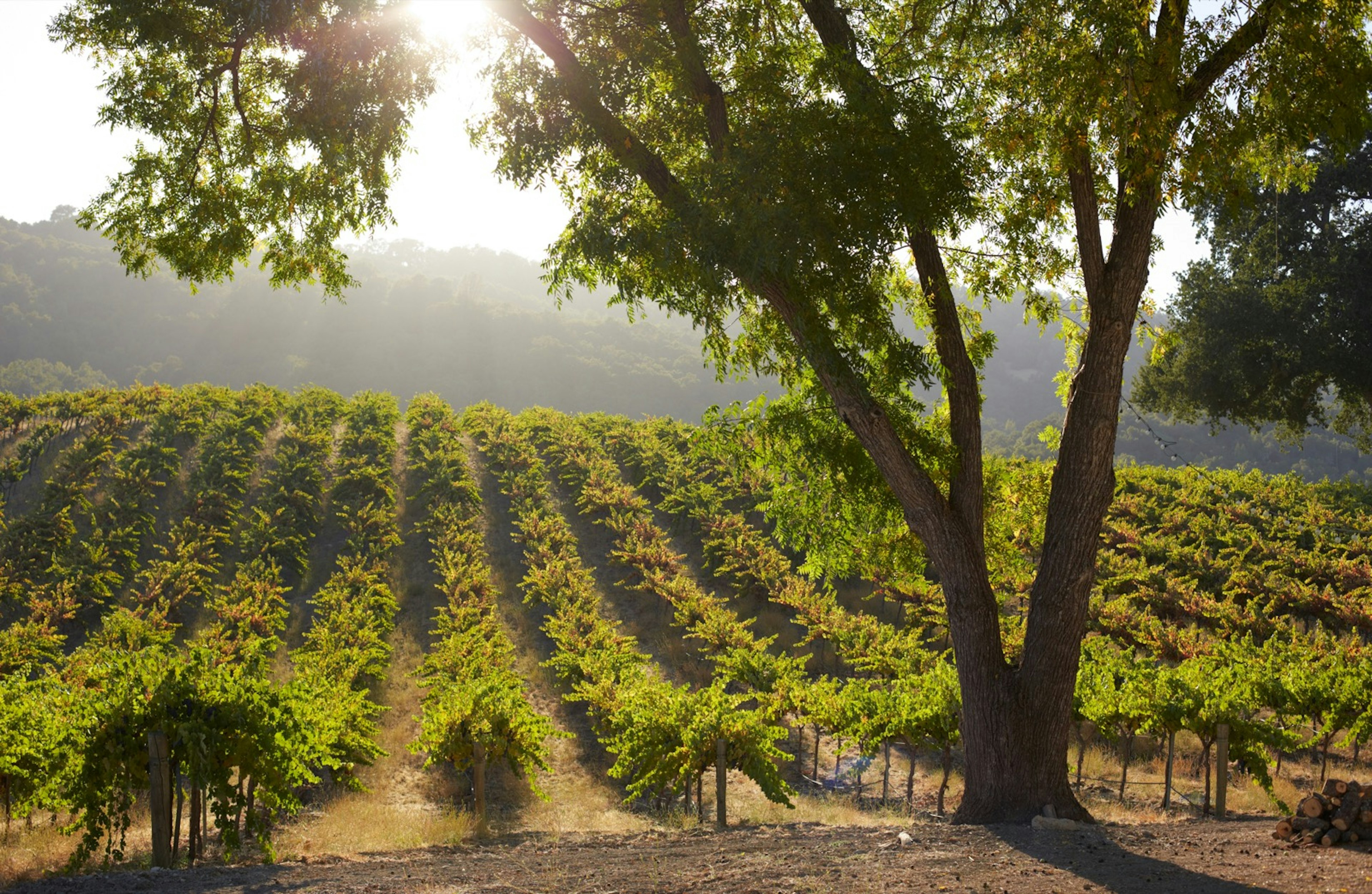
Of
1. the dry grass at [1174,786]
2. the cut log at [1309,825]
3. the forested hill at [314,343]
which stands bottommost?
the dry grass at [1174,786]

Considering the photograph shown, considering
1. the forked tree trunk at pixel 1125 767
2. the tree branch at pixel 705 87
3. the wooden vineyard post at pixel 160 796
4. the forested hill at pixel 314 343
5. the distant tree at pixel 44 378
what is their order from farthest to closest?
1. the forested hill at pixel 314 343
2. the distant tree at pixel 44 378
3. the forked tree trunk at pixel 1125 767
4. the tree branch at pixel 705 87
5. the wooden vineyard post at pixel 160 796

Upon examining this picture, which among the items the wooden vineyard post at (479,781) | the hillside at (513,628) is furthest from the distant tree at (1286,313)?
the wooden vineyard post at (479,781)

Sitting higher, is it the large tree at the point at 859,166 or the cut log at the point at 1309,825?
the large tree at the point at 859,166

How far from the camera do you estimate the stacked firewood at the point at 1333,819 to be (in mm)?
5555

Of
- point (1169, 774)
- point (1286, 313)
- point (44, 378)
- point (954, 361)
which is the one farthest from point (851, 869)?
point (44, 378)

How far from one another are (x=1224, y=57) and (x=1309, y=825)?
555cm

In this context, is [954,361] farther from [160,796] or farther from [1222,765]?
[160,796]

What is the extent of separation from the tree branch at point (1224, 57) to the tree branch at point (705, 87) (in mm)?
3549

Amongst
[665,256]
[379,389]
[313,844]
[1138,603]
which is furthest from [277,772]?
[379,389]

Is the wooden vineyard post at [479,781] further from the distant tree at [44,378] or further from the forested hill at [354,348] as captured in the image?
the distant tree at [44,378]

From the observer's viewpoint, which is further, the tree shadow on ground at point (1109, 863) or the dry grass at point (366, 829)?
the dry grass at point (366, 829)

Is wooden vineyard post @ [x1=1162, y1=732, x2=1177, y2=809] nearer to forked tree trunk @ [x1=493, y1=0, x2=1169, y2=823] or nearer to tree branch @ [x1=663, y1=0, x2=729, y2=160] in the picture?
forked tree trunk @ [x1=493, y1=0, x2=1169, y2=823]

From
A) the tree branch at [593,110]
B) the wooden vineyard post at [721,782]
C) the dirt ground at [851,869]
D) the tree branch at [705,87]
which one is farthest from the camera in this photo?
the wooden vineyard post at [721,782]

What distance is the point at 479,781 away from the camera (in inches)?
327
